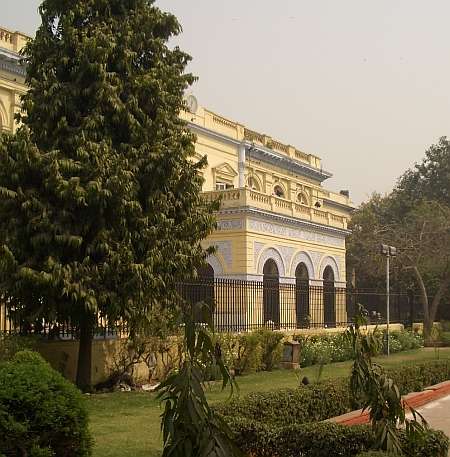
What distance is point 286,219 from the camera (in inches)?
1065

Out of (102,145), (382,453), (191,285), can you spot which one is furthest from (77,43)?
(382,453)

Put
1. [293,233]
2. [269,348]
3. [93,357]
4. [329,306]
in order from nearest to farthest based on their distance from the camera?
[93,357]
[269,348]
[329,306]
[293,233]

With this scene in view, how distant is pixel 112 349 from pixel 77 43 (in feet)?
20.5

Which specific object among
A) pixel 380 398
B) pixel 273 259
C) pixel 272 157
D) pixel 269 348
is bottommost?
pixel 380 398

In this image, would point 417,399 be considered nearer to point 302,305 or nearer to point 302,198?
point 302,305

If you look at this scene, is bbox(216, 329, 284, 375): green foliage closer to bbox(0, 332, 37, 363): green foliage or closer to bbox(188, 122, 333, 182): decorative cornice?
bbox(0, 332, 37, 363): green foliage

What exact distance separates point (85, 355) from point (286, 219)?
48.5ft

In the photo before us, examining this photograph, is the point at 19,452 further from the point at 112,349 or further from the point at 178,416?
the point at 112,349

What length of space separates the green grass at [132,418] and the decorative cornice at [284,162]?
1908 cm

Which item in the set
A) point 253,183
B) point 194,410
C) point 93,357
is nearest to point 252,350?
point 93,357

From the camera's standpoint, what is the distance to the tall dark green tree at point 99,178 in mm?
12102

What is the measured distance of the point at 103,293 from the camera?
482 inches

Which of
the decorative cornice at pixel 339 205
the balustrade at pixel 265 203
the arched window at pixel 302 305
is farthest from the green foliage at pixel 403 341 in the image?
the decorative cornice at pixel 339 205

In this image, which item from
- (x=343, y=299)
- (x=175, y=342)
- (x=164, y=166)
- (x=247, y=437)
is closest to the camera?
(x=247, y=437)
